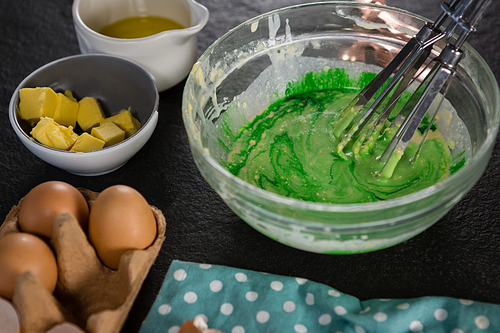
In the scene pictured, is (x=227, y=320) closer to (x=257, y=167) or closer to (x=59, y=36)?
(x=257, y=167)

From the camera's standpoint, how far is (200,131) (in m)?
0.70

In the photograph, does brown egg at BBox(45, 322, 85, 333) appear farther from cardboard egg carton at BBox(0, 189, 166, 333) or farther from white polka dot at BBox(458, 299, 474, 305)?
white polka dot at BBox(458, 299, 474, 305)

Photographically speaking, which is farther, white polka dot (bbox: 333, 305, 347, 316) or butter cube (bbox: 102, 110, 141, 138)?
butter cube (bbox: 102, 110, 141, 138)

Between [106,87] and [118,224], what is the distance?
1.09 feet

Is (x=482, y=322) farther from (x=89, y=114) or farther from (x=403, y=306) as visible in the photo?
(x=89, y=114)

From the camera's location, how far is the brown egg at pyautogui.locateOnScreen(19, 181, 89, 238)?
2.02 feet

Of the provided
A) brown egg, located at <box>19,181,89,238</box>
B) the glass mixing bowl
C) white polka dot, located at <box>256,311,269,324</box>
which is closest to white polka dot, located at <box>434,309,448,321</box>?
the glass mixing bowl

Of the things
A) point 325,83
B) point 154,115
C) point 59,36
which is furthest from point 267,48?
point 59,36

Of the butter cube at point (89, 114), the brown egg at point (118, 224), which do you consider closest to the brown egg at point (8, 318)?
the brown egg at point (118, 224)

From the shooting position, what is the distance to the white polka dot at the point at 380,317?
1.93 ft

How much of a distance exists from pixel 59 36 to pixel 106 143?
1.37 feet

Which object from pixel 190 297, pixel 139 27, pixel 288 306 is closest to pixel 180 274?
pixel 190 297

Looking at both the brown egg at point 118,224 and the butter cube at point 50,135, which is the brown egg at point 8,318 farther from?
the butter cube at point 50,135

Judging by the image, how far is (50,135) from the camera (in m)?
0.72
